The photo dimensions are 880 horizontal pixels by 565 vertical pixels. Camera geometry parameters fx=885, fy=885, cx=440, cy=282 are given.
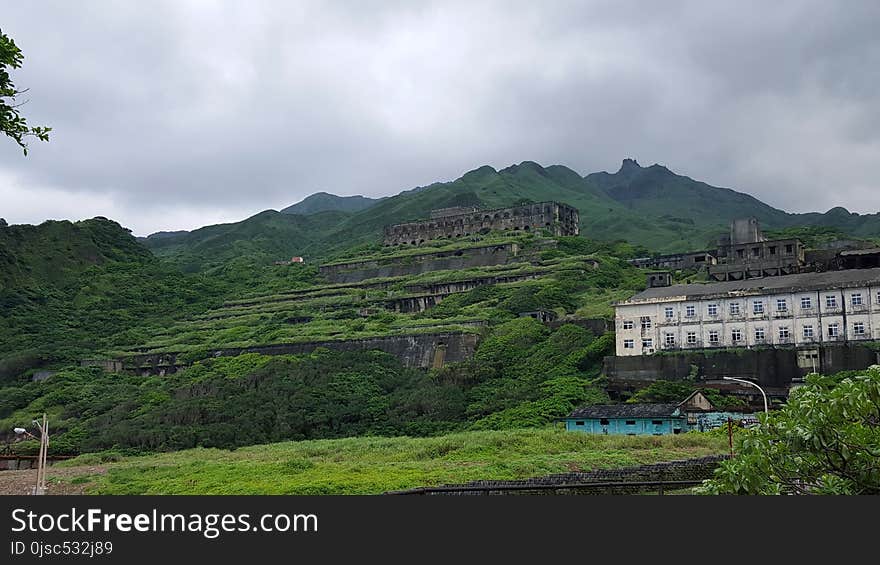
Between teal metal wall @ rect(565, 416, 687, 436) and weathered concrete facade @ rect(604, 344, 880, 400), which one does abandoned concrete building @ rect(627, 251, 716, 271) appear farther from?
teal metal wall @ rect(565, 416, 687, 436)

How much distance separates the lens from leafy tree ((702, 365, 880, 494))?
11.9m

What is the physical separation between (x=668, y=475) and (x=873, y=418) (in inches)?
673

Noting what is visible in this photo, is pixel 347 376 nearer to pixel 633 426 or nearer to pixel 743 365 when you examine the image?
pixel 633 426

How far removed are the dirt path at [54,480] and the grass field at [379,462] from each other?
0.19m

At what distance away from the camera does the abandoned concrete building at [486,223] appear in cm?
10206

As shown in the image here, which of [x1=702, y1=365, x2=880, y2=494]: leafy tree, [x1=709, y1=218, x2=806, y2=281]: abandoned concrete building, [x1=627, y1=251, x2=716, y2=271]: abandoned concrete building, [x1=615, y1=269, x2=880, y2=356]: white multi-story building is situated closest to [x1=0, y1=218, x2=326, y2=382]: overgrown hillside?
[x1=627, y1=251, x2=716, y2=271]: abandoned concrete building

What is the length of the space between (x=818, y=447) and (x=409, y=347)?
5322 cm

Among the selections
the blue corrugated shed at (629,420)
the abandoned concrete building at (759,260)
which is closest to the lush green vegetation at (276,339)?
the blue corrugated shed at (629,420)

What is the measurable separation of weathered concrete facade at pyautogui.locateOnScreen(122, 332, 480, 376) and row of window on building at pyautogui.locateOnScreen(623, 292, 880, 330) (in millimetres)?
12758

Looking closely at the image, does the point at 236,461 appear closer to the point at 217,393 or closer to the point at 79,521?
the point at 217,393

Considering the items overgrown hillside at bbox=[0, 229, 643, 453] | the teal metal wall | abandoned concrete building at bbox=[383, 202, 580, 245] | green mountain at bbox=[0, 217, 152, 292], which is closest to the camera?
the teal metal wall

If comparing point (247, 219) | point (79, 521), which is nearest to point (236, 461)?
point (79, 521)

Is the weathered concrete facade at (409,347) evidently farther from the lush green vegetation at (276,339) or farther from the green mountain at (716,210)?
the green mountain at (716,210)

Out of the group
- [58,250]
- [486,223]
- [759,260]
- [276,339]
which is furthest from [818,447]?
[58,250]
